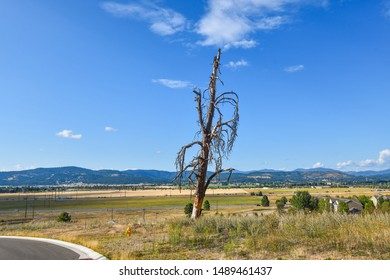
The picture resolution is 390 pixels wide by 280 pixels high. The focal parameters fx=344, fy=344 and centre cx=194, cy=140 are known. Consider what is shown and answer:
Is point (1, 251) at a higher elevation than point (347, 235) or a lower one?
lower

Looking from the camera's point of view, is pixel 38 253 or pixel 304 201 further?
pixel 304 201

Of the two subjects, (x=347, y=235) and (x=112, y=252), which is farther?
(x=112, y=252)

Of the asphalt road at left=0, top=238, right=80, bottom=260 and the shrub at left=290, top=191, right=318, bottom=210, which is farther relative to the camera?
the shrub at left=290, top=191, right=318, bottom=210

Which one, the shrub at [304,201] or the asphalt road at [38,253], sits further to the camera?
the shrub at [304,201]

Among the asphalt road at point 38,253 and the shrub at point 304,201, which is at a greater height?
the asphalt road at point 38,253

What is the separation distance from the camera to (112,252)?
13734 millimetres

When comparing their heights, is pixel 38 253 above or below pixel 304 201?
above

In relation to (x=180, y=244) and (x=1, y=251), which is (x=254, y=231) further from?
(x=1, y=251)

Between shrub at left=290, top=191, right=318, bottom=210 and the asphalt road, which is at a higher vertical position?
the asphalt road
